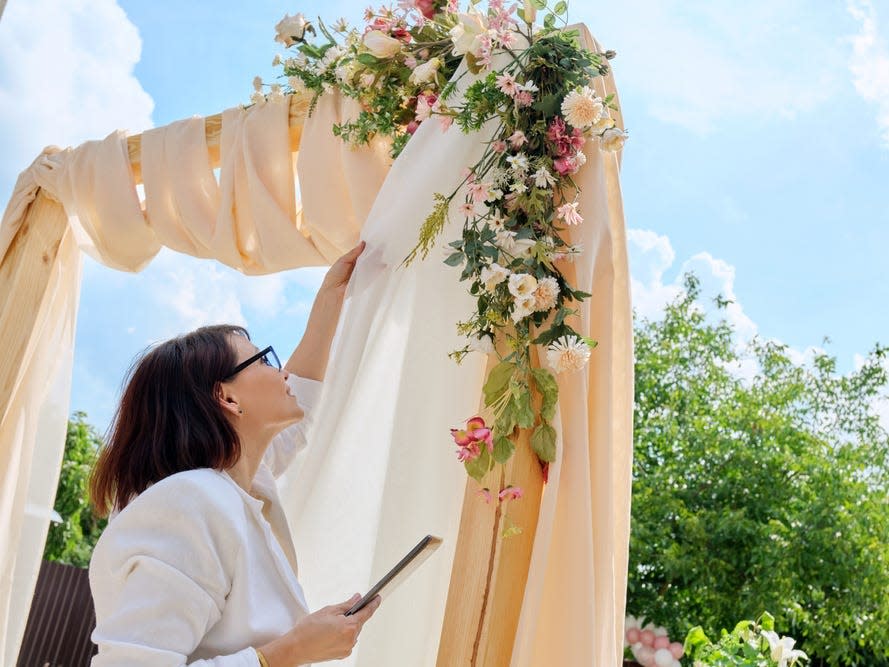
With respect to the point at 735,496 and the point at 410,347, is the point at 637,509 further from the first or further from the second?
the point at 410,347

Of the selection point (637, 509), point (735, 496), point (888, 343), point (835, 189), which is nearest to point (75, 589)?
point (637, 509)

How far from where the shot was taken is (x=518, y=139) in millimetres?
1677

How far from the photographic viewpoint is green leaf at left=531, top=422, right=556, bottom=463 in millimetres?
1574

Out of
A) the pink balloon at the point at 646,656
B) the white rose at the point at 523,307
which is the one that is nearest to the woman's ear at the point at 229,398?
Answer: the white rose at the point at 523,307

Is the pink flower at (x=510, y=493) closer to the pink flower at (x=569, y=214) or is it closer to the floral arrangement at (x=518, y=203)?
the floral arrangement at (x=518, y=203)

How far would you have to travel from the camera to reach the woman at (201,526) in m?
1.06

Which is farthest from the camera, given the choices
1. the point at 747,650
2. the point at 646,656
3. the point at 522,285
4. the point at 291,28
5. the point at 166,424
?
the point at 646,656

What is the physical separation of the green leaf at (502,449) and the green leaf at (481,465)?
0.02 meters

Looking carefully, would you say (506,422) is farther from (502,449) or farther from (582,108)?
(582,108)

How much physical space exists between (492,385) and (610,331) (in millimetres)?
274

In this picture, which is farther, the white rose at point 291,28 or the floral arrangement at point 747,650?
the floral arrangement at point 747,650

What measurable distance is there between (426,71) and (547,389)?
771mm

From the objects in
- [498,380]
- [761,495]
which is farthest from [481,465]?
[761,495]

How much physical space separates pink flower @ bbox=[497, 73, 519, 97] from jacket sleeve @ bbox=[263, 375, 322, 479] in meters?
0.66
